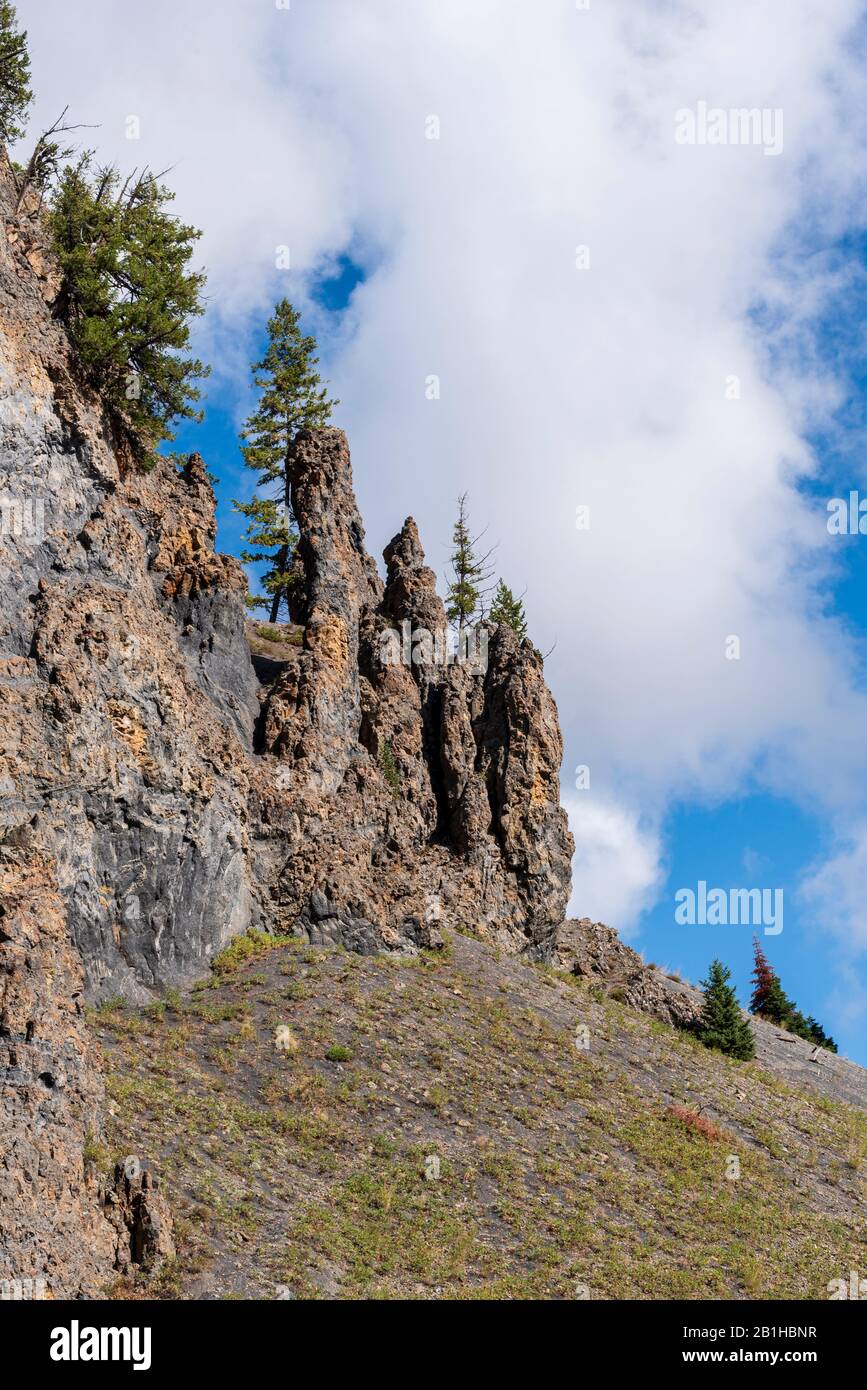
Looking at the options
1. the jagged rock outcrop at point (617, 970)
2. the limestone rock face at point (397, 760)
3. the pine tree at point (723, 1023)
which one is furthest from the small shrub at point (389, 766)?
the pine tree at point (723, 1023)

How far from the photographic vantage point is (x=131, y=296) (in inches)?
1860

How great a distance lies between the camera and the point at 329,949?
4159 centimetres

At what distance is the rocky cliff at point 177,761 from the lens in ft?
75.7


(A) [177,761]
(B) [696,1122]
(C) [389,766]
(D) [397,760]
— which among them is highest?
(D) [397,760]

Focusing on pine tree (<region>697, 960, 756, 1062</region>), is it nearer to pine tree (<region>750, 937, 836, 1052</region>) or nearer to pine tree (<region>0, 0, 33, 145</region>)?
pine tree (<region>750, 937, 836, 1052</region>)

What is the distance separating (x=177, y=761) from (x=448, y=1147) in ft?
52.3

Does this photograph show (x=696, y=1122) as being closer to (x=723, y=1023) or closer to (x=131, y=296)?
(x=723, y=1023)

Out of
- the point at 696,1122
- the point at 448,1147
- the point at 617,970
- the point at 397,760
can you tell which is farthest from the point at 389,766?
the point at 448,1147

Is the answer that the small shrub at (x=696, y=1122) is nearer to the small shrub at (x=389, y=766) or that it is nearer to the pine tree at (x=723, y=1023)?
the pine tree at (x=723, y=1023)

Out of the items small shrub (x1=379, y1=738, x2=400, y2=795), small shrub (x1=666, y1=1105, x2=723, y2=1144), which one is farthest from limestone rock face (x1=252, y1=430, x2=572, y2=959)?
small shrub (x1=666, y1=1105, x2=723, y2=1144)

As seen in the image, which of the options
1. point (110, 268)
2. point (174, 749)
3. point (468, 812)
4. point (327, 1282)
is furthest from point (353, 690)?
point (327, 1282)

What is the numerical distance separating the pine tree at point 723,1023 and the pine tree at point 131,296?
3449 cm

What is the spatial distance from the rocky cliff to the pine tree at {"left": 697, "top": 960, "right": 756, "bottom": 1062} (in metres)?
7.74

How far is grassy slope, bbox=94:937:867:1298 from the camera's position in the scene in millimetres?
25672
